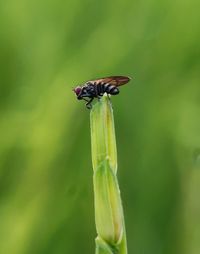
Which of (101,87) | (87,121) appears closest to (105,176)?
(101,87)

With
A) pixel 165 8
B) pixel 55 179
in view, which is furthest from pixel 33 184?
pixel 165 8

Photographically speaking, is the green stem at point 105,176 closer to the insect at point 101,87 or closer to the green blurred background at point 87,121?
the insect at point 101,87

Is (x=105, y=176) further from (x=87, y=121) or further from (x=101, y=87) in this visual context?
(x=87, y=121)

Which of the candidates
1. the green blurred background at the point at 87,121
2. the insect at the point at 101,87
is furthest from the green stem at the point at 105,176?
the green blurred background at the point at 87,121

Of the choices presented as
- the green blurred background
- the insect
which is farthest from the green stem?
the green blurred background

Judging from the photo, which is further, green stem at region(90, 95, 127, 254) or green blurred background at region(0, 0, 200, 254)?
green blurred background at region(0, 0, 200, 254)

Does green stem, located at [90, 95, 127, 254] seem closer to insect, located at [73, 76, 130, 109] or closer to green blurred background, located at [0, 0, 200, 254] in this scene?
insect, located at [73, 76, 130, 109]

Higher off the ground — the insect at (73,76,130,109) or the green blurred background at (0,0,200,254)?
the green blurred background at (0,0,200,254)
